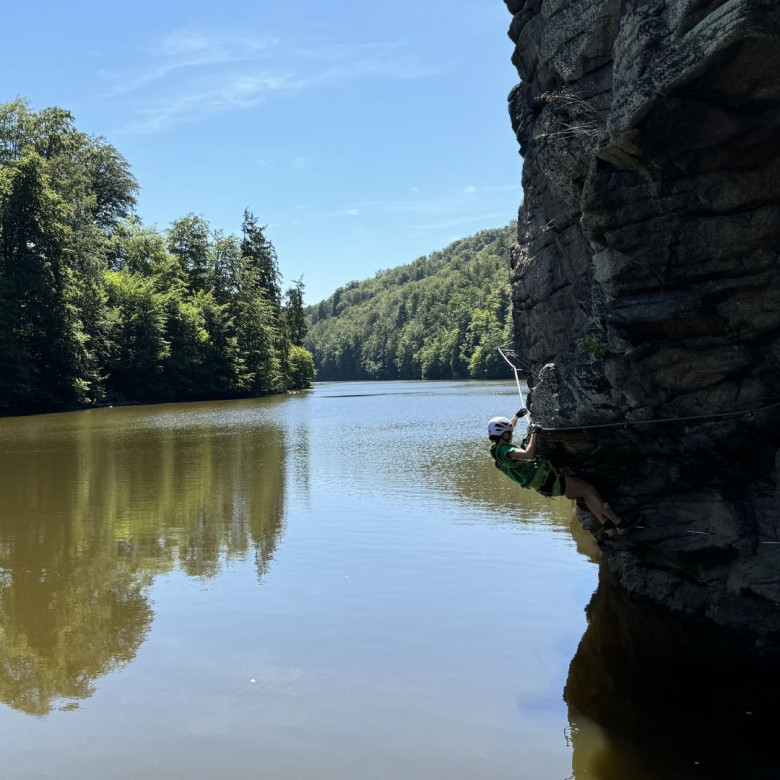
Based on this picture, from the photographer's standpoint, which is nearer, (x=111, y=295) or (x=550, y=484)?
(x=550, y=484)

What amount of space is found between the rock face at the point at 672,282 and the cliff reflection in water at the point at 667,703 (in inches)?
20.9

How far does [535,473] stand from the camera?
9.77 meters

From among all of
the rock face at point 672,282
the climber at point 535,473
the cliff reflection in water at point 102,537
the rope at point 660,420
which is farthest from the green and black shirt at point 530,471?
the cliff reflection in water at point 102,537

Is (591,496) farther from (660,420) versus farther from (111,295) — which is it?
(111,295)

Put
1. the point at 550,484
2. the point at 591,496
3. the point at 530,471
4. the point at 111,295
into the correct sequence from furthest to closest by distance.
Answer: the point at 111,295, the point at 591,496, the point at 550,484, the point at 530,471

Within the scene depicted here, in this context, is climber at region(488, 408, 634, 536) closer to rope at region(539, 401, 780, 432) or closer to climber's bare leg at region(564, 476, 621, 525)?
climber's bare leg at region(564, 476, 621, 525)

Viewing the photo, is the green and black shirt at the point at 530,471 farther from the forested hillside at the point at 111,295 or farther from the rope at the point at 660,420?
the forested hillside at the point at 111,295

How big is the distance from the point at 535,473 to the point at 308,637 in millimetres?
3363

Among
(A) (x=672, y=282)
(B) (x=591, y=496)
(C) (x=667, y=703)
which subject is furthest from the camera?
(B) (x=591, y=496)

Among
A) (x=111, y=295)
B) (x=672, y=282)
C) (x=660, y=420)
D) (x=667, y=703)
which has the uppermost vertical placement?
(x=111, y=295)

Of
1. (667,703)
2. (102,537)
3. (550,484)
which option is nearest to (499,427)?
(550,484)

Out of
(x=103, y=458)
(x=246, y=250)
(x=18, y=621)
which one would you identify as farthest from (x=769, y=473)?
(x=246, y=250)

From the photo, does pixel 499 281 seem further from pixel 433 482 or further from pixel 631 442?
pixel 631 442

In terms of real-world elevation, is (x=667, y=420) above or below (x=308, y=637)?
above
